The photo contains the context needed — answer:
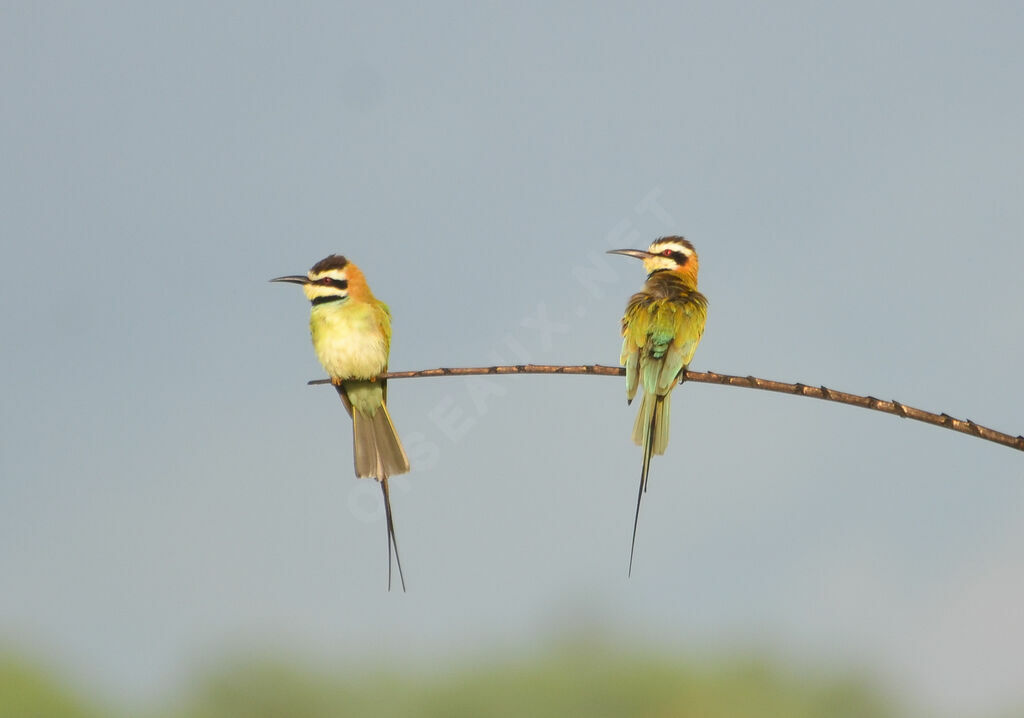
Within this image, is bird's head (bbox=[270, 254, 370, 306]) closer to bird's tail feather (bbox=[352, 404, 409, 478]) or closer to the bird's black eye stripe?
the bird's black eye stripe

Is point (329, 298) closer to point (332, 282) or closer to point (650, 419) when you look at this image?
point (332, 282)

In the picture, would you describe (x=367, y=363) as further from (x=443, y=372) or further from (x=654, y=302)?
(x=443, y=372)

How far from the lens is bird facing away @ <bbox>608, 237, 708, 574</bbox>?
3172mm

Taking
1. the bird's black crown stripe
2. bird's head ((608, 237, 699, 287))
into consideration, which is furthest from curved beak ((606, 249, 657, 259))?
the bird's black crown stripe

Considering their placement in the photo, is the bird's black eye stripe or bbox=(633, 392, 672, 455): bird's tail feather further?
the bird's black eye stripe

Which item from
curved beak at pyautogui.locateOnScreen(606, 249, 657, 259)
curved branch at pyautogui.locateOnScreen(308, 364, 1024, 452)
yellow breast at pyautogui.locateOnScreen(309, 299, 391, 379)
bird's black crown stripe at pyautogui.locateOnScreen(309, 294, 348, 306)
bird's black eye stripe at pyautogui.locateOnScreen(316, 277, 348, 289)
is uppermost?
curved beak at pyautogui.locateOnScreen(606, 249, 657, 259)

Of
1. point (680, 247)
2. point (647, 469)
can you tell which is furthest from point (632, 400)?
point (680, 247)

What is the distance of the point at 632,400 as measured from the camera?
3275 millimetres

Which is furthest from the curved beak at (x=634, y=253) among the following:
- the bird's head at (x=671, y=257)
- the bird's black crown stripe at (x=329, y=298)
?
the bird's black crown stripe at (x=329, y=298)

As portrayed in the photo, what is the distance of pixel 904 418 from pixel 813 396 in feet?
0.52

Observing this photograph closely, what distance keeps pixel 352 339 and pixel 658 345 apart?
3.16 feet

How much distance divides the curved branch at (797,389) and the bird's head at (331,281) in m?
1.43

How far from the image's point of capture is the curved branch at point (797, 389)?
181 centimetres

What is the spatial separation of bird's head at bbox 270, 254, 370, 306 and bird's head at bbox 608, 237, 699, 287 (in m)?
1.03
